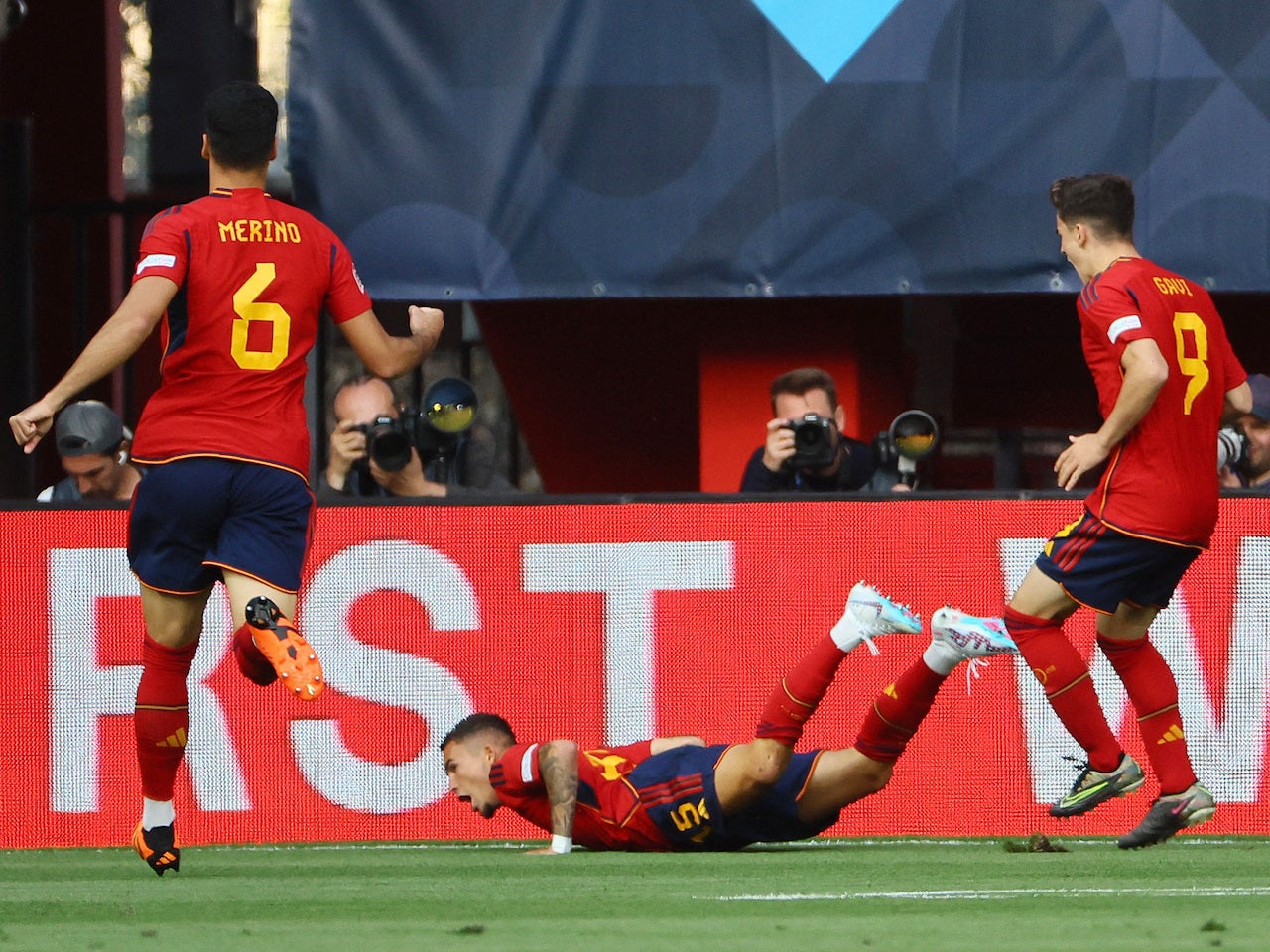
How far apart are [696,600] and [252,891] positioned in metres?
2.91

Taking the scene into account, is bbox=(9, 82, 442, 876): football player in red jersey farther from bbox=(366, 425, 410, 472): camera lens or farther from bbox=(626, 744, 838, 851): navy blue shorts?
bbox=(366, 425, 410, 472): camera lens

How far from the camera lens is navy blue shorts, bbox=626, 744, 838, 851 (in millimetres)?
6879

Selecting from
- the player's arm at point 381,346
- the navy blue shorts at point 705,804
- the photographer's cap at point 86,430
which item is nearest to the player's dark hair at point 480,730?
the navy blue shorts at point 705,804

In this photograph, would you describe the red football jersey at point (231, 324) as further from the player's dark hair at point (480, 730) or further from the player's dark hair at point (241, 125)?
the player's dark hair at point (480, 730)

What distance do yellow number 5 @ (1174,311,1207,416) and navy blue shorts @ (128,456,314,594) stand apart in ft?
8.23

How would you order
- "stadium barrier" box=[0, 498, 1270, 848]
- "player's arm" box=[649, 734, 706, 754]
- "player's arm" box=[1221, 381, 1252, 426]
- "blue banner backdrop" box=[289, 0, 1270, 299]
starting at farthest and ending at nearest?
"blue banner backdrop" box=[289, 0, 1270, 299] < "stadium barrier" box=[0, 498, 1270, 848] < "player's arm" box=[649, 734, 706, 754] < "player's arm" box=[1221, 381, 1252, 426]

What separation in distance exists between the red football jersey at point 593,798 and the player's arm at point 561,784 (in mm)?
47

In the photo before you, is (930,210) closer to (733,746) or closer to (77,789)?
(733,746)

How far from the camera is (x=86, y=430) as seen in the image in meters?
8.23

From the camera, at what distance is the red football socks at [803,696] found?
22.5 ft

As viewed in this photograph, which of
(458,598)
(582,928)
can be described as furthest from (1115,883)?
(458,598)

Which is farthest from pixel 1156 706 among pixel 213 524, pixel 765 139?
pixel 765 139

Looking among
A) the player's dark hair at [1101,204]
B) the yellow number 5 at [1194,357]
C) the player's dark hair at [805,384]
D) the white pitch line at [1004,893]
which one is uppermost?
the player's dark hair at [1101,204]

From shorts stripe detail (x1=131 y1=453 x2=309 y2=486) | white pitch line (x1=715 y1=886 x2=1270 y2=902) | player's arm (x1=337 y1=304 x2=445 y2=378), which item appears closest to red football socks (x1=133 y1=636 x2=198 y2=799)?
shorts stripe detail (x1=131 y1=453 x2=309 y2=486)
